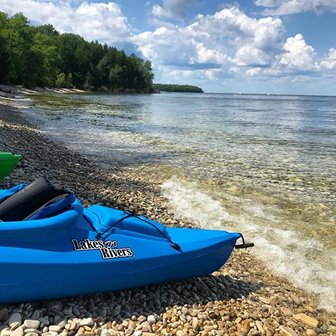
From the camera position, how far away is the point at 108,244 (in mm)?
4320

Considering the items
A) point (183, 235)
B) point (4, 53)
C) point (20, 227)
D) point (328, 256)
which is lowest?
point (328, 256)

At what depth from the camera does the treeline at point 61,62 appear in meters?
67.1

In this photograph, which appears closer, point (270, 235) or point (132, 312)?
point (132, 312)

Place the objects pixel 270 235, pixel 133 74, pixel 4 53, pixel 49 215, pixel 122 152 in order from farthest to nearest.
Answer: pixel 133 74, pixel 4 53, pixel 122 152, pixel 270 235, pixel 49 215

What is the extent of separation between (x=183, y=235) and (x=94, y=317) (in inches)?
59.7

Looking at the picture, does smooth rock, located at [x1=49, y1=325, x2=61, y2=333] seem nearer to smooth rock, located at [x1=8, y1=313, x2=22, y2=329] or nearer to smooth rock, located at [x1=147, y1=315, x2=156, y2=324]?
smooth rock, located at [x1=8, y1=313, x2=22, y2=329]

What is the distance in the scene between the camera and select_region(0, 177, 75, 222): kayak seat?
4164 mm

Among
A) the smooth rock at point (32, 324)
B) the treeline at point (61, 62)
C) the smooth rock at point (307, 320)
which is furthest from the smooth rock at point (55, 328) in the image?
the treeline at point (61, 62)

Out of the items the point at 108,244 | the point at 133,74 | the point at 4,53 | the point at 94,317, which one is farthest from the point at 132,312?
the point at 133,74

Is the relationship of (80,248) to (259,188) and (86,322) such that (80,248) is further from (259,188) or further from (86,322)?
(259,188)

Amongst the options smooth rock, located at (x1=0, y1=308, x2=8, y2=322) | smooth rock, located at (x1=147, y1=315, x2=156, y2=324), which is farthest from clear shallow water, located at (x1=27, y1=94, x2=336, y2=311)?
smooth rock, located at (x1=0, y1=308, x2=8, y2=322)

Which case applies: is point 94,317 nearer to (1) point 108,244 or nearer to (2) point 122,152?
(1) point 108,244

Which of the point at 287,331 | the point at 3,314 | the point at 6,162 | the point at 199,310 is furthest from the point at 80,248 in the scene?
the point at 6,162

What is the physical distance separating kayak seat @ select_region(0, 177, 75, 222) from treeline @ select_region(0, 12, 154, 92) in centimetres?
6723
